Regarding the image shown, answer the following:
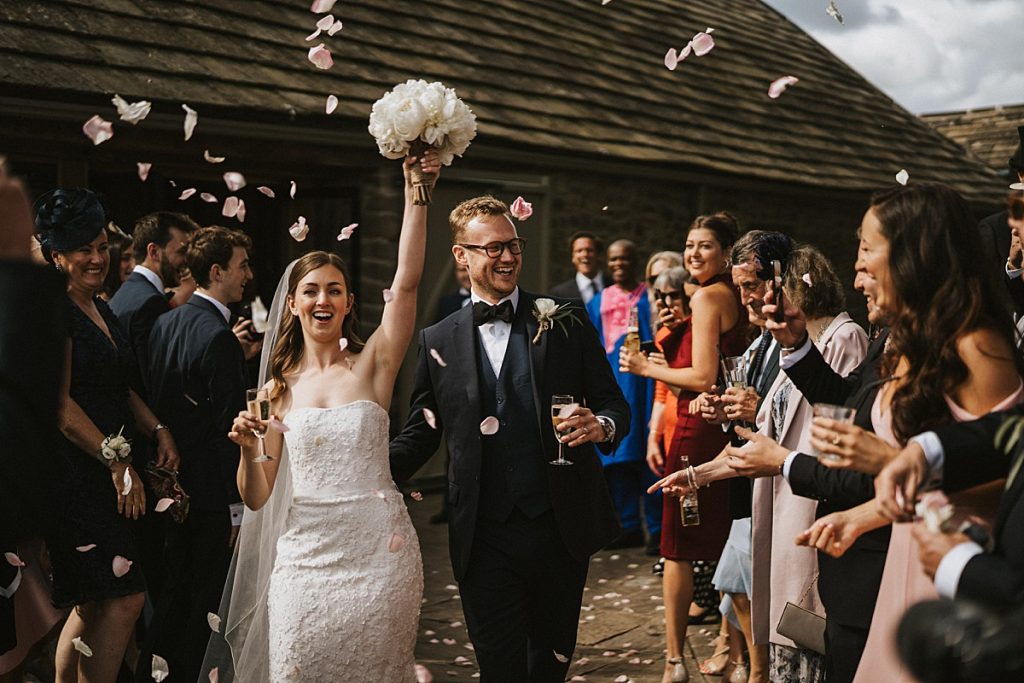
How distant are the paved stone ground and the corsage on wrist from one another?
2.10 m

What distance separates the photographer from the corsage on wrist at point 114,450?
466cm

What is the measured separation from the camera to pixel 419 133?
4.01 m

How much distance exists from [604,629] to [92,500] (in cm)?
329

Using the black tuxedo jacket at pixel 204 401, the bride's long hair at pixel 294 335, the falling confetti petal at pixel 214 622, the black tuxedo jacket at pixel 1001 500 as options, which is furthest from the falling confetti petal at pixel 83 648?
the black tuxedo jacket at pixel 1001 500

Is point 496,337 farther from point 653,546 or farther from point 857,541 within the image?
point 653,546

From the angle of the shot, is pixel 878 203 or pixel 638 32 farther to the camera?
pixel 638 32

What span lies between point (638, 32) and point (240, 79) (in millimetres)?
7198

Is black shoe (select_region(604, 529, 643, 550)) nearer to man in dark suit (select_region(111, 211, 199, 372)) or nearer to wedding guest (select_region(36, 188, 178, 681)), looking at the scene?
man in dark suit (select_region(111, 211, 199, 372))

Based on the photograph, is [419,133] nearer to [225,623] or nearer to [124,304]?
[225,623]

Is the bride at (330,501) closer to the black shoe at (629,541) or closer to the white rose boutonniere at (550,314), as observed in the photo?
the white rose boutonniere at (550,314)

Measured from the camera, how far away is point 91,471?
4727 millimetres

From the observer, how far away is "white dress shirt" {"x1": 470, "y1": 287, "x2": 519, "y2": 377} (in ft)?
14.6

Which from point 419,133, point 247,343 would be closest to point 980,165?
point 247,343

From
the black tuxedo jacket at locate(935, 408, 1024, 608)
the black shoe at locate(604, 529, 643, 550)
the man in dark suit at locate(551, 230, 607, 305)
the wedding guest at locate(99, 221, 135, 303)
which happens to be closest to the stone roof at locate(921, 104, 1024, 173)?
the man in dark suit at locate(551, 230, 607, 305)
